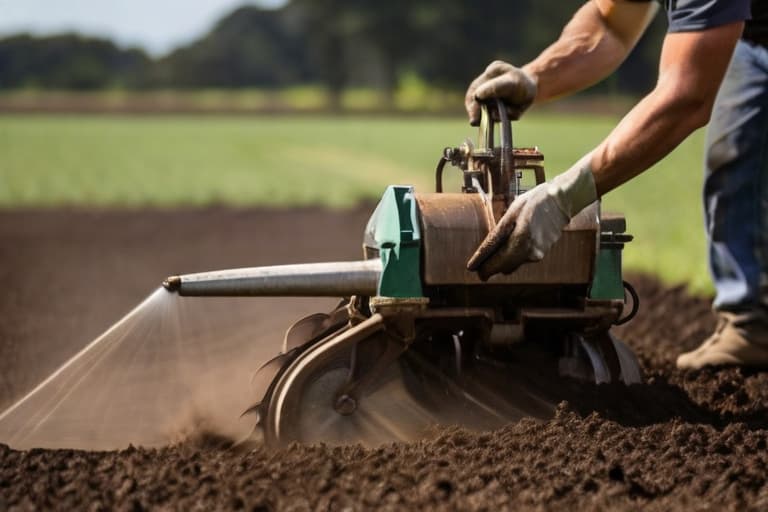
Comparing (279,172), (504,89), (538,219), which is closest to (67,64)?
(279,172)

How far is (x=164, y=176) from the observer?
58.9ft

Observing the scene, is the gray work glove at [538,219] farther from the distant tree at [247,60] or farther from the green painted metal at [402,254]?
the distant tree at [247,60]

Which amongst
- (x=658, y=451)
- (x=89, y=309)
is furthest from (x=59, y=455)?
(x=89, y=309)

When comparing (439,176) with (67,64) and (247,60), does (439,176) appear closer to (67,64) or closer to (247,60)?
(67,64)

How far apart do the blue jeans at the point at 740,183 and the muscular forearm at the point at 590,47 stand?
27.1 inches

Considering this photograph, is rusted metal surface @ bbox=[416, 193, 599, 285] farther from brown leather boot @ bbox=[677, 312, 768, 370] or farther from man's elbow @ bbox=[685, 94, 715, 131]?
brown leather boot @ bbox=[677, 312, 768, 370]

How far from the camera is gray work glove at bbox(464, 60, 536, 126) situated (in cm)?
325

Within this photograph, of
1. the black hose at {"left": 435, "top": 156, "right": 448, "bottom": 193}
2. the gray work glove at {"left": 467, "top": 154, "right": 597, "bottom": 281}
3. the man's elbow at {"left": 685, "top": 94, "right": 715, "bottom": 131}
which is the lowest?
the gray work glove at {"left": 467, "top": 154, "right": 597, "bottom": 281}

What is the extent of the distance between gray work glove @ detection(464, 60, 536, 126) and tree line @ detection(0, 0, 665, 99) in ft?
100

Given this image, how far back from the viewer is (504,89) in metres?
3.26

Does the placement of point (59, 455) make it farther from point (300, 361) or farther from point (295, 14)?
point (295, 14)

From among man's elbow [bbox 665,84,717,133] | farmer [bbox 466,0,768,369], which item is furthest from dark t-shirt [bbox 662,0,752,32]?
man's elbow [bbox 665,84,717,133]

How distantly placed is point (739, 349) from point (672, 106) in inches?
70.2

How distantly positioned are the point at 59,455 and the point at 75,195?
12.5 metres
